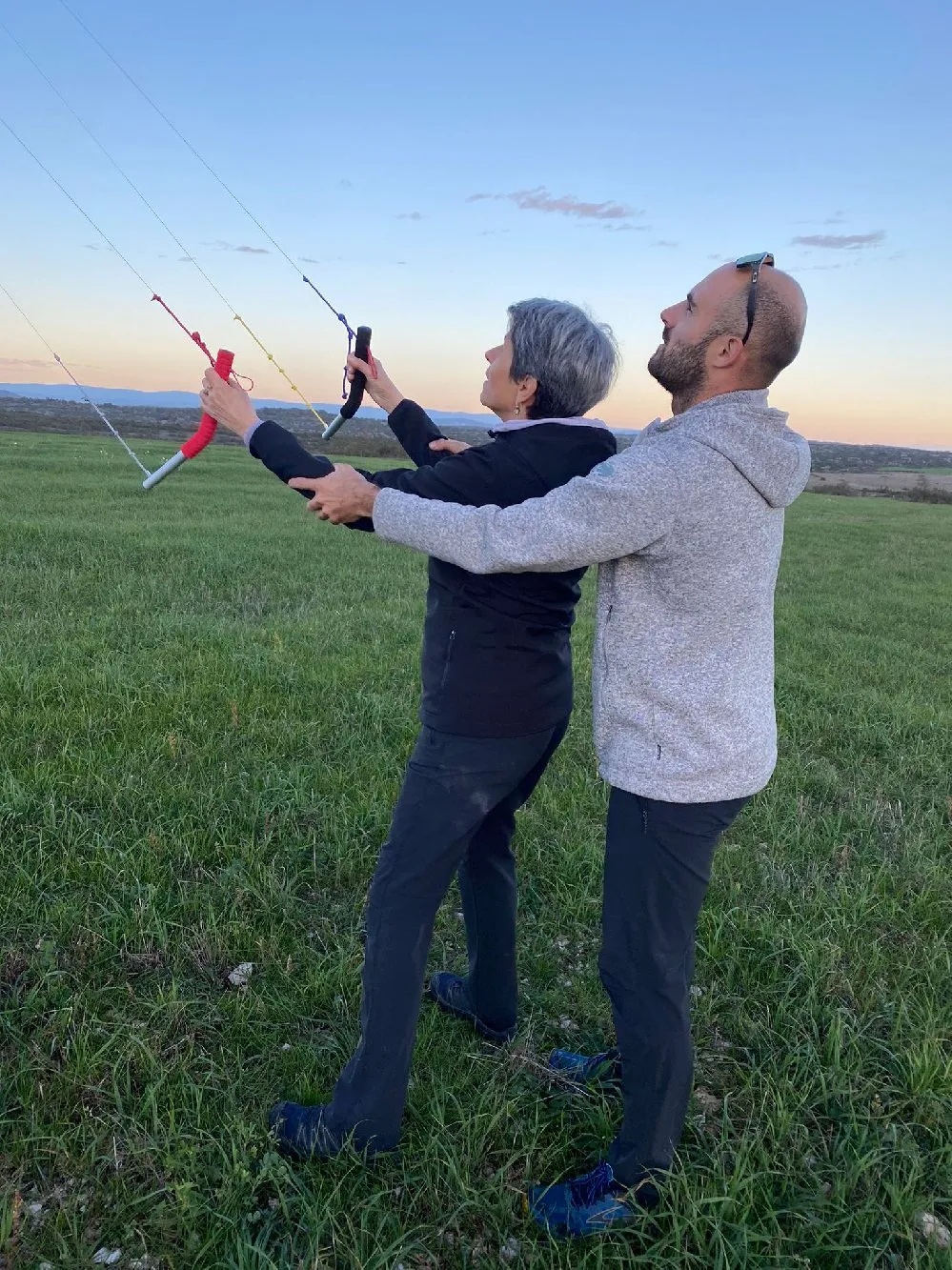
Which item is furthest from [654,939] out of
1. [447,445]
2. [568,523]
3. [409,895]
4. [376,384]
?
[376,384]

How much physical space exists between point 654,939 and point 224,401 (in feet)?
6.25

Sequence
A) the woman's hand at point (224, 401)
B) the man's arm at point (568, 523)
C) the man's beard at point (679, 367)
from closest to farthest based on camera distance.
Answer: the man's arm at point (568, 523) < the man's beard at point (679, 367) < the woman's hand at point (224, 401)

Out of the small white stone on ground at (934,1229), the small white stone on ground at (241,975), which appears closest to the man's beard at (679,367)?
the small white stone on ground at (934,1229)

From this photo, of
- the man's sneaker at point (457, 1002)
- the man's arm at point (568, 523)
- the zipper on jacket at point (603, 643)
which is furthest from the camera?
the man's sneaker at point (457, 1002)

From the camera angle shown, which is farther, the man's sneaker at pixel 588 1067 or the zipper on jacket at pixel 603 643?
the man's sneaker at pixel 588 1067

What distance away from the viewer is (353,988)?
3.14 metres

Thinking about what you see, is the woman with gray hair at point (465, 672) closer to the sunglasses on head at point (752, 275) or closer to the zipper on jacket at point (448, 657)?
the zipper on jacket at point (448, 657)

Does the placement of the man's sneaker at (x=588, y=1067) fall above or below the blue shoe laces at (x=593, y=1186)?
below

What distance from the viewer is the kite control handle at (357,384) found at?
3225mm

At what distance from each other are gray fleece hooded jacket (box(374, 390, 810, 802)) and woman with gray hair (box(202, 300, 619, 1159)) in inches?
8.5

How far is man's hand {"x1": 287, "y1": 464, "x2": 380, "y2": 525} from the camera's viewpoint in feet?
7.29

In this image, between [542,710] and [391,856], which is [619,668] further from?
[391,856]

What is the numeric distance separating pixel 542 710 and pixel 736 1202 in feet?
4.70

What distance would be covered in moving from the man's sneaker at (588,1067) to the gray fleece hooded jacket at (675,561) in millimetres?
1254
